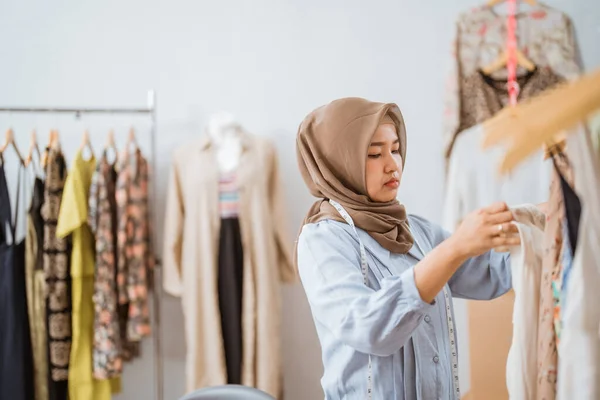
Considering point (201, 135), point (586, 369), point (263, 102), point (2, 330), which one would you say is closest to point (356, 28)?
point (263, 102)

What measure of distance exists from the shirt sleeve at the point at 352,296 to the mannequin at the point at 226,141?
124 cm

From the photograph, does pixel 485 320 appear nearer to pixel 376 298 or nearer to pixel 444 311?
pixel 444 311

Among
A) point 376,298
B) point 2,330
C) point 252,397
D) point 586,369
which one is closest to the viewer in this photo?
point 586,369

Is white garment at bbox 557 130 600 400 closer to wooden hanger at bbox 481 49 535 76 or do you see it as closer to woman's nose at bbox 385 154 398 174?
woman's nose at bbox 385 154 398 174

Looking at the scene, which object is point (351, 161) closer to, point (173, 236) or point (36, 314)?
point (173, 236)

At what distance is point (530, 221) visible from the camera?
934 millimetres

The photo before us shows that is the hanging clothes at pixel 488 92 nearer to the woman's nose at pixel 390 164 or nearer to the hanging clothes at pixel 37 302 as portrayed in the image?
the woman's nose at pixel 390 164

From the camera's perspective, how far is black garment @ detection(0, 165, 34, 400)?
2008mm

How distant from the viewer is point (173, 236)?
2.23 metres

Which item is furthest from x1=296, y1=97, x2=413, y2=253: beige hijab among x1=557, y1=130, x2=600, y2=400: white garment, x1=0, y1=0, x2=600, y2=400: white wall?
x1=0, y1=0, x2=600, y2=400: white wall

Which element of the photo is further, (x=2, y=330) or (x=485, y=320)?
(x=2, y=330)

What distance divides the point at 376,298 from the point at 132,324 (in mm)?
1516

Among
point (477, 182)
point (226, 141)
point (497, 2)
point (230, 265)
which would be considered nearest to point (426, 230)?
point (477, 182)

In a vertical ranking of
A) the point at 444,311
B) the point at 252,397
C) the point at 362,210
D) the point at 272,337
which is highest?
the point at 362,210
